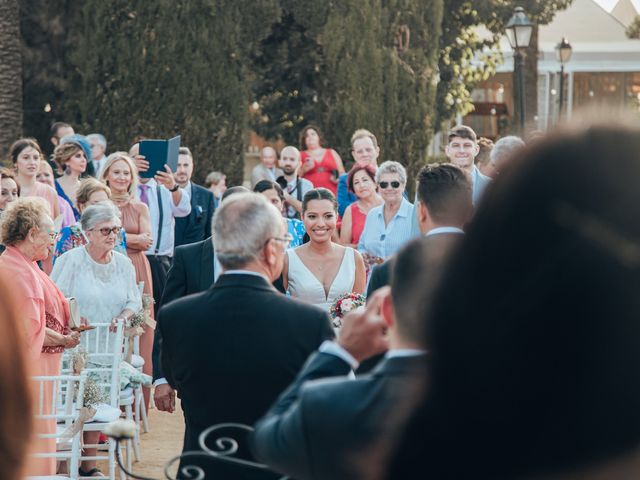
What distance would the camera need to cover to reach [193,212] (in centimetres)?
1184

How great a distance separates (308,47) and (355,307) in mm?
15374

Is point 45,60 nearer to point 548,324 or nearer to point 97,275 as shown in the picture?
point 97,275

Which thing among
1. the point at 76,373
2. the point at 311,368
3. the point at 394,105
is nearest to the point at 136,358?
the point at 76,373

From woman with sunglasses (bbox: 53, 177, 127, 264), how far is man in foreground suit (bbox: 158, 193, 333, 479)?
5322 mm

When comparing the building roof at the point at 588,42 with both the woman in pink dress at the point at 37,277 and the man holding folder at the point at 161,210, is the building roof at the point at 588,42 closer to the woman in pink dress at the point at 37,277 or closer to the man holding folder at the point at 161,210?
the man holding folder at the point at 161,210

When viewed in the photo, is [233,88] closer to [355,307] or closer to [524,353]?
[355,307]

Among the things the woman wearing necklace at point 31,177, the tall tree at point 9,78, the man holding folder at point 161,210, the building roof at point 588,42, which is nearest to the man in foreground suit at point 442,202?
the woman wearing necklace at point 31,177

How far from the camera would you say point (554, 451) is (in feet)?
4.62

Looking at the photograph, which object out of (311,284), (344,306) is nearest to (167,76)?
(311,284)

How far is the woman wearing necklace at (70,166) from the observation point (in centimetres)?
1108

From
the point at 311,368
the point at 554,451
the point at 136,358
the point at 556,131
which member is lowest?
the point at 136,358

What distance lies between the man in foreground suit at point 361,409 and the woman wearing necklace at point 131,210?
25.5 ft

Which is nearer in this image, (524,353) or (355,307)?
(524,353)

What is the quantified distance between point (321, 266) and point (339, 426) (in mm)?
5182
